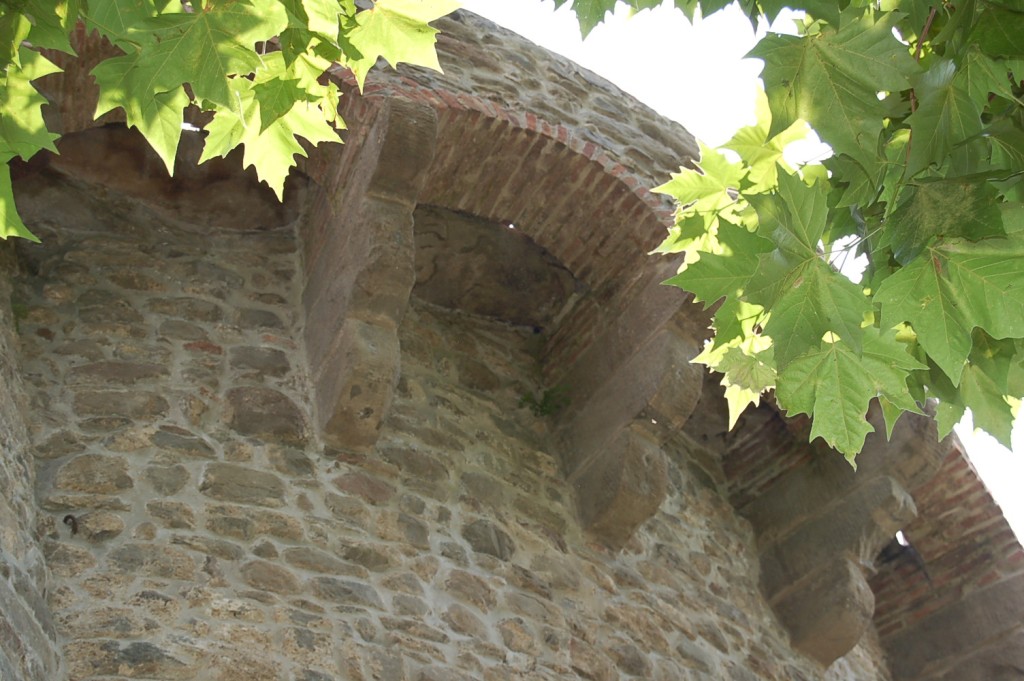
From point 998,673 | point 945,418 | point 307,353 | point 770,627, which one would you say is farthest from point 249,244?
point 998,673

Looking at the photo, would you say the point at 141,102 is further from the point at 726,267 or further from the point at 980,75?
the point at 980,75

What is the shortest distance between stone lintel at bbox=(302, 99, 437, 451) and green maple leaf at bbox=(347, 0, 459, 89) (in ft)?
6.18

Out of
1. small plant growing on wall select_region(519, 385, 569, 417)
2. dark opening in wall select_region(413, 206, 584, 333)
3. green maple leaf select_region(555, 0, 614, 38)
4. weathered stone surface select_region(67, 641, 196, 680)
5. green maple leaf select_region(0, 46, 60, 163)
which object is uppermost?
green maple leaf select_region(555, 0, 614, 38)

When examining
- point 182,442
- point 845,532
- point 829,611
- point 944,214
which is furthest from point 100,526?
point 845,532

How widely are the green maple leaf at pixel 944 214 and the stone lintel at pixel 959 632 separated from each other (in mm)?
4206

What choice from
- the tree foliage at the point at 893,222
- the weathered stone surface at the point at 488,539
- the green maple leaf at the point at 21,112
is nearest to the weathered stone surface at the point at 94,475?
the weathered stone surface at the point at 488,539

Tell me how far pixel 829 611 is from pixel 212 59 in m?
4.08

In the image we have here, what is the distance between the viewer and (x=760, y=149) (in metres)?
3.04

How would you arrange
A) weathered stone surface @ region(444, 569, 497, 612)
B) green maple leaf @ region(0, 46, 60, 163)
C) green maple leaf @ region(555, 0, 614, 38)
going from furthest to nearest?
weathered stone surface @ region(444, 569, 497, 612) → green maple leaf @ region(555, 0, 614, 38) → green maple leaf @ region(0, 46, 60, 163)

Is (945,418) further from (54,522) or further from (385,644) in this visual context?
(54,522)

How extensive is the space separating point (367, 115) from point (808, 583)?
2687mm

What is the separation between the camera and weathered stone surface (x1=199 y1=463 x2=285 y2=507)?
4156mm

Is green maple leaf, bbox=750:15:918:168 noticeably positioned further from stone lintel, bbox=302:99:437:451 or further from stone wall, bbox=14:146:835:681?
stone lintel, bbox=302:99:437:451

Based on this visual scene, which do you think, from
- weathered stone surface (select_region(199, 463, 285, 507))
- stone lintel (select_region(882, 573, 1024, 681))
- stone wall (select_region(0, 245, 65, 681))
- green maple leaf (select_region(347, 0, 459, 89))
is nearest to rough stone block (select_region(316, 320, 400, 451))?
weathered stone surface (select_region(199, 463, 285, 507))
